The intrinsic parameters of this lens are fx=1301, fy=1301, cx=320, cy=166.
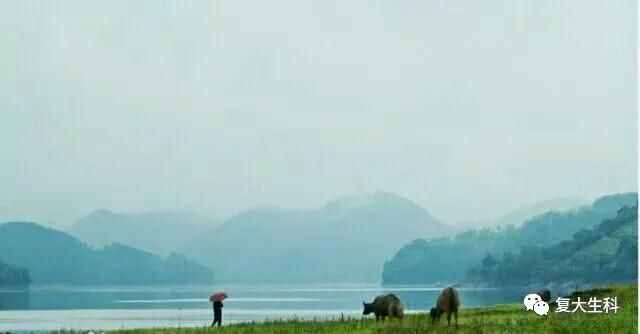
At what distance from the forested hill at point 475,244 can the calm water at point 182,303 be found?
99cm

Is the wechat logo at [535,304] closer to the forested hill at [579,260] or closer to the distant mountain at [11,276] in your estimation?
the forested hill at [579,260]

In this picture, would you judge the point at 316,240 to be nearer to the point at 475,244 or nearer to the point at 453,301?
the point at 475,244

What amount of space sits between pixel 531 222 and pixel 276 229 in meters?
6.11

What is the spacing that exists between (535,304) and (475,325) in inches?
119

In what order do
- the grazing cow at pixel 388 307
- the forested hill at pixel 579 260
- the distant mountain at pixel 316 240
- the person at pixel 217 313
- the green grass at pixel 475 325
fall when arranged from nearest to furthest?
1. the green grass at pixel 475 325
2. the grazing cow at pixel 388 307
3. the person at pixel 217 313
4. the distant mountain at pixel 316 240
5. the forested hill at pixel 579 260

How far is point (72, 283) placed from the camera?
3306 centimetres

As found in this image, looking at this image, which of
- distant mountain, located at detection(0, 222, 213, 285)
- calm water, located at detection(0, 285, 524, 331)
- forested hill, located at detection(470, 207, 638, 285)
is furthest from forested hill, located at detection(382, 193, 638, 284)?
distant mountain, located at detection(0, 222, 213, 285)

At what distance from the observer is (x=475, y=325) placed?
2100 cm

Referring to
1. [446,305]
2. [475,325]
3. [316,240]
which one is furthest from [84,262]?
[475,325]

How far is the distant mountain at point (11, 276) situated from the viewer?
3056 centimetres

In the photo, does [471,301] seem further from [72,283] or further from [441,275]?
[72,283]

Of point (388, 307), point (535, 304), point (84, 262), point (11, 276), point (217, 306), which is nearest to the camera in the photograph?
point (388, 307)

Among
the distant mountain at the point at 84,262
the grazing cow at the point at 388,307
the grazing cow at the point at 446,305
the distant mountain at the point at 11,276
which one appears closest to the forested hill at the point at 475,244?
the distant mountain at the point at 84,262

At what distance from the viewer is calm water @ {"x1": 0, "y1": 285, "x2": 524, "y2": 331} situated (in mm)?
25656
